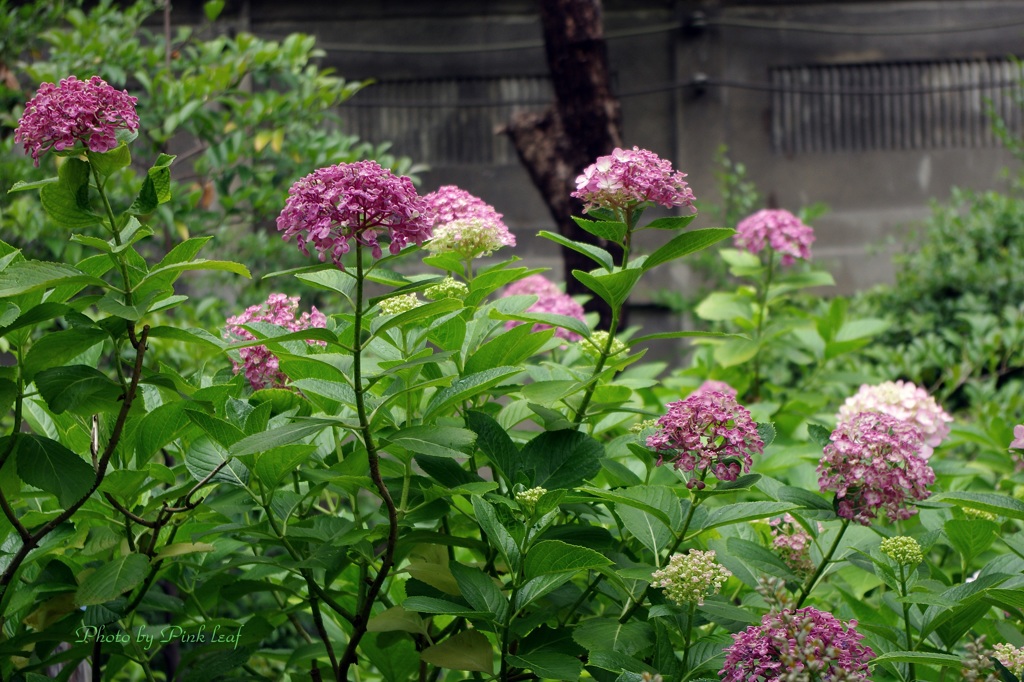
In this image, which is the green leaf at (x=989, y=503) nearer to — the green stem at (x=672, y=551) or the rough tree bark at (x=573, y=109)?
the green stem at (x=672, y=551)

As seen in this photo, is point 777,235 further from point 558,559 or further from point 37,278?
point 37,278

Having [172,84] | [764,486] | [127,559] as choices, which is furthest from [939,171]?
[127,559]

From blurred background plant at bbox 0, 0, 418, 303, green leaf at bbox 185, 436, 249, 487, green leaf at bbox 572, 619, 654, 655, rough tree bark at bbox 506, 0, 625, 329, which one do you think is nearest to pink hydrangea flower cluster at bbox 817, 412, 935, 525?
green leaf at bbox 572, 619, 654, 655

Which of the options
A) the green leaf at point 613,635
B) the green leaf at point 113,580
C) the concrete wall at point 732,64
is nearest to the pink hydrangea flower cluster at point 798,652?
the green leaf at point 613,635

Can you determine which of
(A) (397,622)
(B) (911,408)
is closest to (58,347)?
(A) (397,622)

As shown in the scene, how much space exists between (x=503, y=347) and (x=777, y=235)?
47.3 inches

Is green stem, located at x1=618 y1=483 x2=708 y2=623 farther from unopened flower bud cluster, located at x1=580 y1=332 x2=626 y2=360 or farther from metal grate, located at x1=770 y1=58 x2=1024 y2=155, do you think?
metal grate, located at x1=770 y1=58 x2=1024 y2=155

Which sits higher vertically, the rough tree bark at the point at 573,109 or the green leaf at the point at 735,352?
the rough tree bark at the point at 573,109

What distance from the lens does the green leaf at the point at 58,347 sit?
0.88 m

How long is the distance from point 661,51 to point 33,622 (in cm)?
614

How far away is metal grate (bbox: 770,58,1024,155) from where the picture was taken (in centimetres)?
670

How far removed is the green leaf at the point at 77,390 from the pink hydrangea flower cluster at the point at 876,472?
2.29 feet

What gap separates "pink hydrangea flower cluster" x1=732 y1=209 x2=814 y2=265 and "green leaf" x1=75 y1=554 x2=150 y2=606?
1486 mm

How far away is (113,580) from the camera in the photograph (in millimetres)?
901
